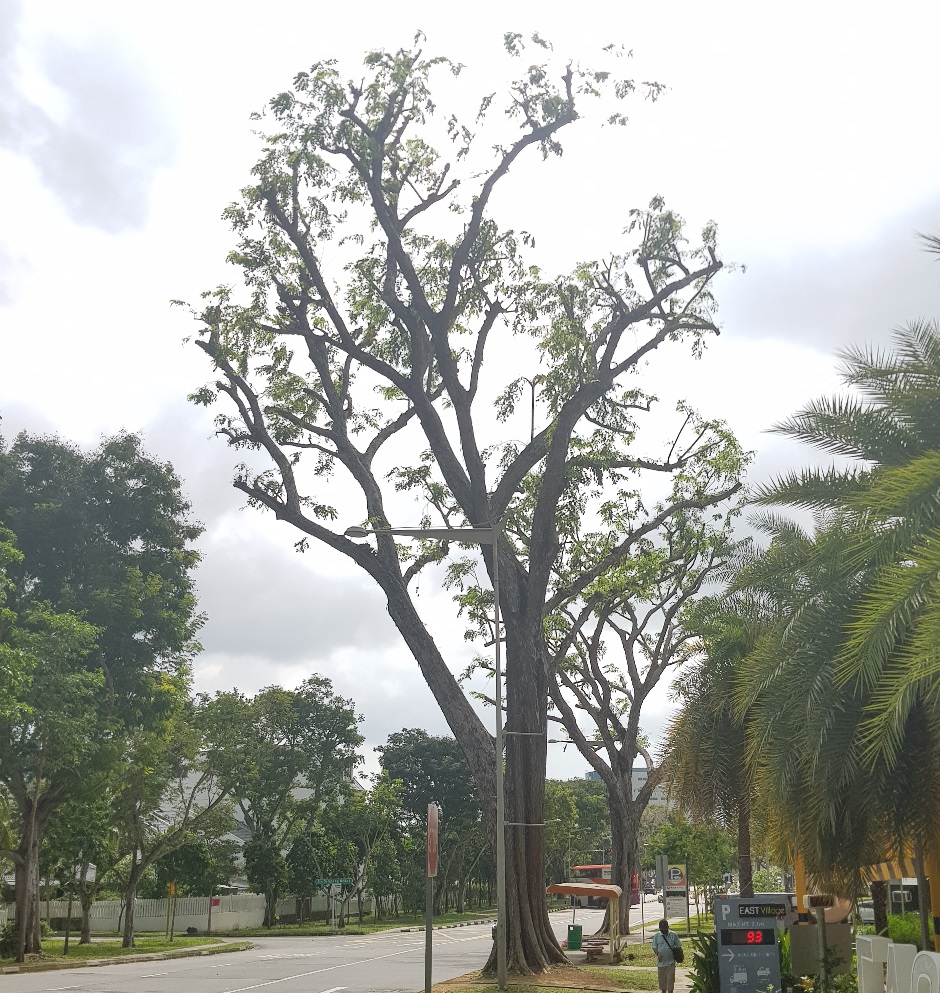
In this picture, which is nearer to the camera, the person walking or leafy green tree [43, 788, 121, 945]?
the person walking

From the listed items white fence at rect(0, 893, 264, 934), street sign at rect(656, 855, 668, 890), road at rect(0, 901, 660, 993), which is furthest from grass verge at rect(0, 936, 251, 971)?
street sign at rect(656, 855, 668, 890)

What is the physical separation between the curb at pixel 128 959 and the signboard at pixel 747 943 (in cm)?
2022

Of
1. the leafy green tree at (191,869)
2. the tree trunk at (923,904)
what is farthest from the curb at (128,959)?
the tree trunk at (923,904)

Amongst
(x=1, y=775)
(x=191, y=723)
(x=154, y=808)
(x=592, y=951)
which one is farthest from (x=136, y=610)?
(x=592, y=951)

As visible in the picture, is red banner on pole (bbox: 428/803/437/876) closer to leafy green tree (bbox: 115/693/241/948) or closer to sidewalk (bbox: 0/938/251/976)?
sidewalk (bbox: 0/938/251/976)

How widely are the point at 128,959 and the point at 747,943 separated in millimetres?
24592

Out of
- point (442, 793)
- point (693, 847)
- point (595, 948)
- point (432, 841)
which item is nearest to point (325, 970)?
point (595, 948)

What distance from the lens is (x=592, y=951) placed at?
30484 mm

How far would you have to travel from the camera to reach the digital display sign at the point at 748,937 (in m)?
16.7

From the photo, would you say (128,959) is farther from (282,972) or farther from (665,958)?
(665,958)

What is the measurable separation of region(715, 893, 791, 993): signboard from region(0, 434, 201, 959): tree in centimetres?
1973

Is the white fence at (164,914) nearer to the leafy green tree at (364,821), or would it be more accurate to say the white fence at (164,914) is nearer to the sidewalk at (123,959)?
the leafy green tree at (364,821)

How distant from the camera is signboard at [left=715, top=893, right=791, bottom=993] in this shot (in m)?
16.5

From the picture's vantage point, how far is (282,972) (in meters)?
28.4
